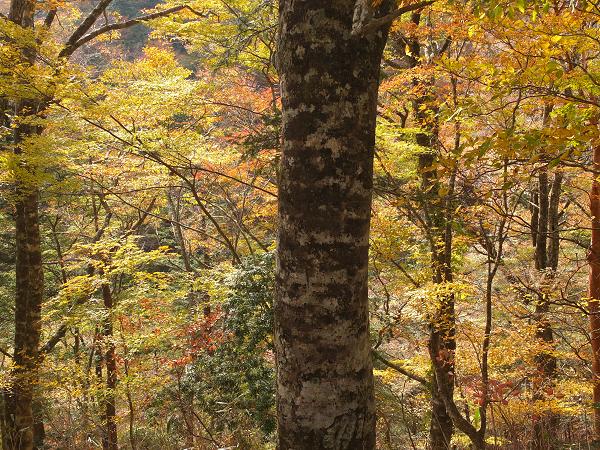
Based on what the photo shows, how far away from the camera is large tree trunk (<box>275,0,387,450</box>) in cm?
129

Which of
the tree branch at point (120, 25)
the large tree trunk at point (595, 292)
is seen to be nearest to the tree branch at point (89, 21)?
the tree branch at point (120, 25)

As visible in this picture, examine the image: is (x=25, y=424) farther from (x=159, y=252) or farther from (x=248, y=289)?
(x=248, y=289)

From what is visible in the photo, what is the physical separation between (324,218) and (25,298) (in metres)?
7.12

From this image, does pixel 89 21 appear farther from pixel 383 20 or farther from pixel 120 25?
pixel 383 20

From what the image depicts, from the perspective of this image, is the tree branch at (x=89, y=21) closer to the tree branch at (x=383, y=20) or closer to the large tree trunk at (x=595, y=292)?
the tree branch at (x=383, y=20)

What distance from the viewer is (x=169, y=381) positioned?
24.8 ft

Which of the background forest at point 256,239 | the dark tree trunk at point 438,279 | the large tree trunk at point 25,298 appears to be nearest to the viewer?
the background forest at point 256,239

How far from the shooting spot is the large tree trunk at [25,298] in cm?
639

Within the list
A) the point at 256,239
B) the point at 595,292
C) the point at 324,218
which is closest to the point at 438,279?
the point at 595,292

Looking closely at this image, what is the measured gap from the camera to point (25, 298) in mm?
6723

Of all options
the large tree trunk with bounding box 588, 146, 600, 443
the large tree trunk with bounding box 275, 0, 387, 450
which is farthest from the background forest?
the large tree trunk with bounding box 275, 0, 387, 450

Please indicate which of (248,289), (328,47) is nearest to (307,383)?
(328,47)

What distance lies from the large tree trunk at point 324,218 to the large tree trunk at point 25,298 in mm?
6347

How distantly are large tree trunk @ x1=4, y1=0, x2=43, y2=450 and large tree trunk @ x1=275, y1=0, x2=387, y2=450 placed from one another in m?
6.35
